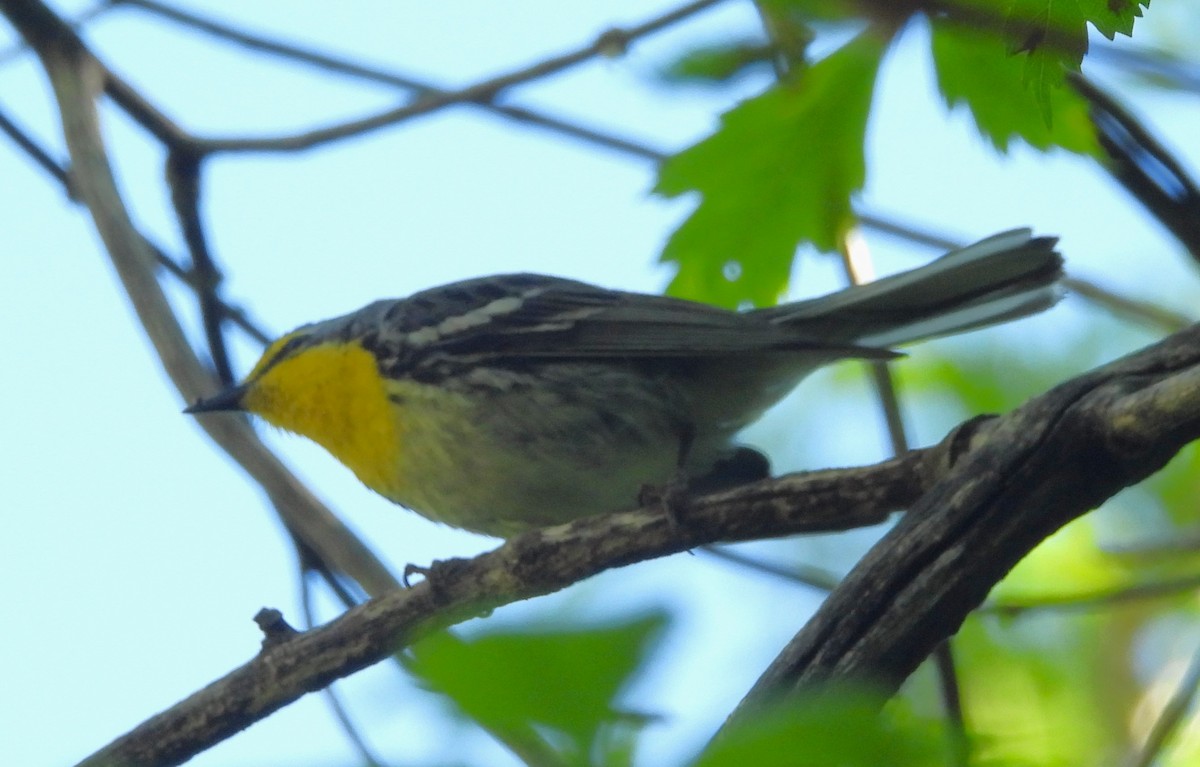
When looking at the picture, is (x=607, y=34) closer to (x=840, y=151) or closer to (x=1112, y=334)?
(x=840, y=151)

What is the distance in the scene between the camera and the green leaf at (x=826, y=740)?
1.16 metres

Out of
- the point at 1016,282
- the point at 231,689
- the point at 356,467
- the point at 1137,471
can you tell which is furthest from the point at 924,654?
the point at 356,467

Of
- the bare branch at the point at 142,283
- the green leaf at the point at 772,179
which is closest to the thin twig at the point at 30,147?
the bare branch at the point at 142,283

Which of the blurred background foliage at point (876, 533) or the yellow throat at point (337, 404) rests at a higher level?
the yellow throat at point (337, 404)

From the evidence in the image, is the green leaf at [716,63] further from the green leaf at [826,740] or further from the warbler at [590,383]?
the warbler at [590,383]

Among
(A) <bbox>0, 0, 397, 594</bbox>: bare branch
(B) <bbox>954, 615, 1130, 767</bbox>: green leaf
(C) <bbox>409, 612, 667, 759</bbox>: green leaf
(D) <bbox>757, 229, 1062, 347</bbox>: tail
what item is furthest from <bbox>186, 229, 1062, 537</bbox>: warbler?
(C) <bbox>409, 612, 667, 759</bbox>: green leaf

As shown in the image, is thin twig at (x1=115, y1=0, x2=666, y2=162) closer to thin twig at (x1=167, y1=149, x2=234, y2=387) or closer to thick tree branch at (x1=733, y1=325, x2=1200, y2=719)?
thin twig at (x1=167, y1=149, x2=234, y2=387)

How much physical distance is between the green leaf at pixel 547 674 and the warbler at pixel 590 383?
11.0 ft

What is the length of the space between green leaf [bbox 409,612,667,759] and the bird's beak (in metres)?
3.48

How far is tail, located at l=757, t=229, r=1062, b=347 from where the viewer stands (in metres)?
4.67

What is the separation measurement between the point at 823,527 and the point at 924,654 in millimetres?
749

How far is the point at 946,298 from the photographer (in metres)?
4.95

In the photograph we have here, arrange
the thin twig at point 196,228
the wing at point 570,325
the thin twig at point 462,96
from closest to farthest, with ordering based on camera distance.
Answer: the thin twig at point 462,96 < the wing at point 570,325 < the thin twig at point 196,228

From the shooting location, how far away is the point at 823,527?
3424 mm
